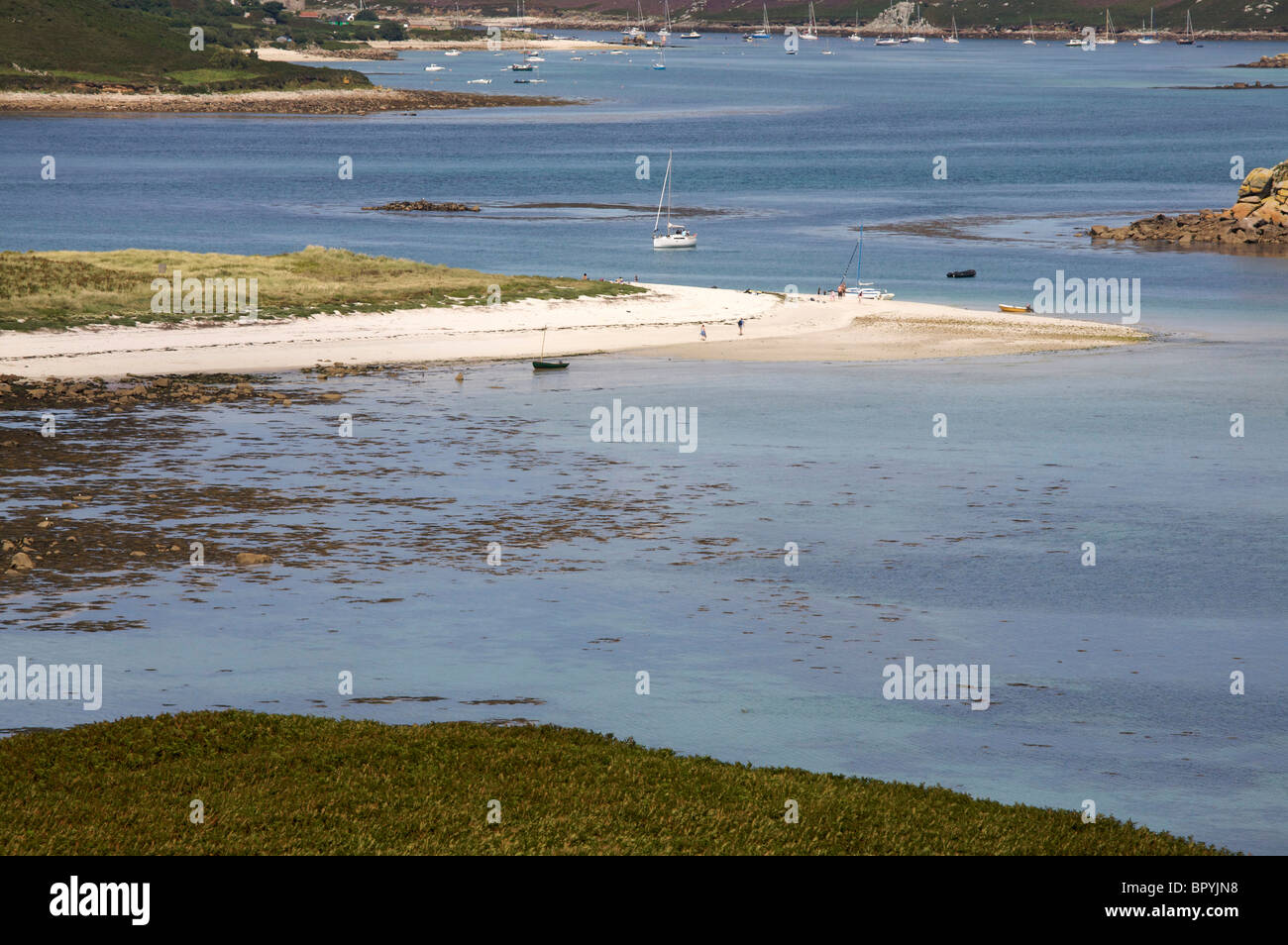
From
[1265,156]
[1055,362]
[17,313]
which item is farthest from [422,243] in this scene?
[1265,156]

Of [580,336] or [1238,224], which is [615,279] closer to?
[580,336]

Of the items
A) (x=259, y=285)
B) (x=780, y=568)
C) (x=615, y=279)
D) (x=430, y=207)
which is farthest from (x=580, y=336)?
(x=430, y=207)

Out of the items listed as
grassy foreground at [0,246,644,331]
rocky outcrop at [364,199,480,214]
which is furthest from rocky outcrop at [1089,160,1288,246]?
rocky outcrop at [364,199,480,214]

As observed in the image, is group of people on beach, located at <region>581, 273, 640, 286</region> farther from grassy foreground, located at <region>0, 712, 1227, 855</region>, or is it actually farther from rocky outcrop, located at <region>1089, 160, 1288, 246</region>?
grassy foreground, located at <region>0, 712, 1227, 855</region>

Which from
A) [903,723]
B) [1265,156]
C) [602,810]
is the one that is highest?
[1265,156]
